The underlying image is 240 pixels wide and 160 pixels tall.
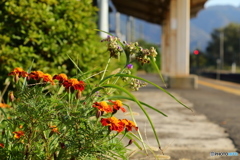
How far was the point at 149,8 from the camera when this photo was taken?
83.7ft

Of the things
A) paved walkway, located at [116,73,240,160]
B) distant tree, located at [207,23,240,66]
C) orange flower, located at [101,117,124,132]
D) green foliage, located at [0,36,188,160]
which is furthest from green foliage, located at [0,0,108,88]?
distant tree, located at [207,23,240,66]

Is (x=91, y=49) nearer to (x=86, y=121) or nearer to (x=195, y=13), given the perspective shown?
(x=86, y=121)

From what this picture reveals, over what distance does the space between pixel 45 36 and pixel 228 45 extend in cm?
9960

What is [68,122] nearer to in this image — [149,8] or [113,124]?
[113,124]

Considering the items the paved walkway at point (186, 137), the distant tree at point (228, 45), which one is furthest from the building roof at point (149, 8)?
the distant tree at point (228, 45)

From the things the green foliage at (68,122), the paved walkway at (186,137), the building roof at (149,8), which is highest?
the building roof at (149,8)

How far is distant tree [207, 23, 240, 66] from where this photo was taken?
329 ft

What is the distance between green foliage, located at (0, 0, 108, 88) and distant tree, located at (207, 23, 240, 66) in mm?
91757

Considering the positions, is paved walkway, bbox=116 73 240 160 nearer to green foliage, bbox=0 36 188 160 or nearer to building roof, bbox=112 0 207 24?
green foliage, bbox=0 36 188 160

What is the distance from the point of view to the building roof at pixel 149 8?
2264 cm

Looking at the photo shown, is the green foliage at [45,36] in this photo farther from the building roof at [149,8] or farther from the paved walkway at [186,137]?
the building roof at [149,8]

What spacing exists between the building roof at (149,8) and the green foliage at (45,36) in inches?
599

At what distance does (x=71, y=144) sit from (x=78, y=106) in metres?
0.26

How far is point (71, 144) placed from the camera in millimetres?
2482
